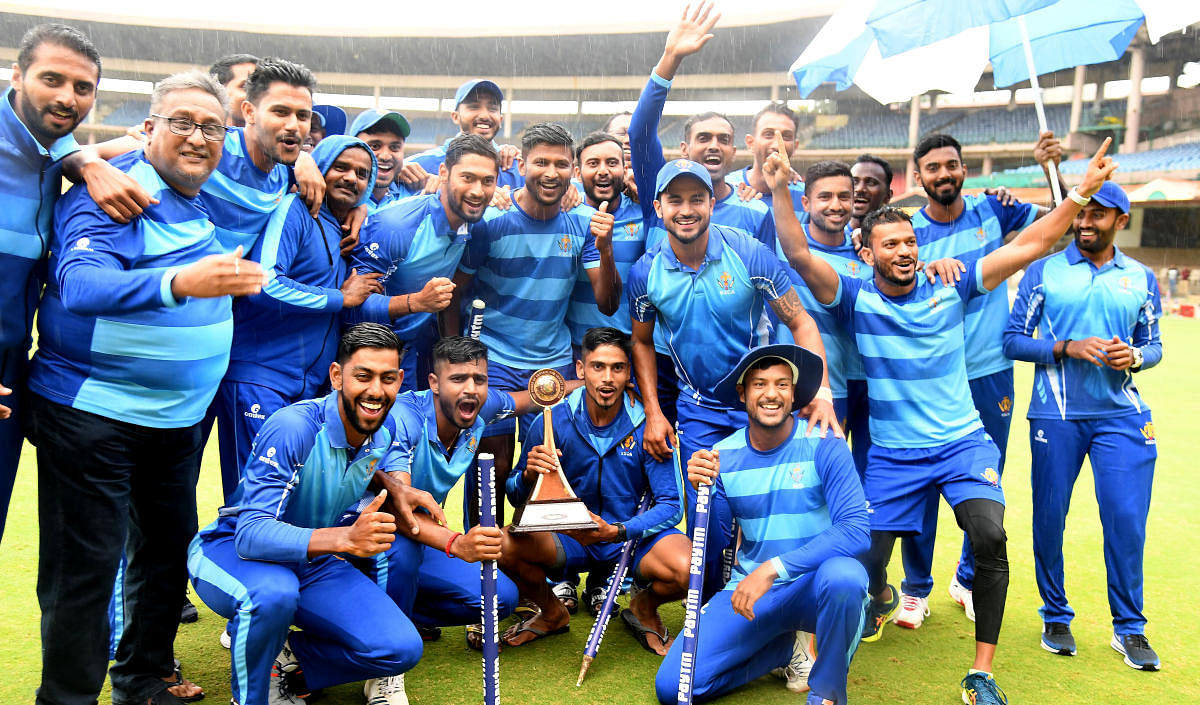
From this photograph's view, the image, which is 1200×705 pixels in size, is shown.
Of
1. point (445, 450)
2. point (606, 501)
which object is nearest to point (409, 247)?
point (445, 450)

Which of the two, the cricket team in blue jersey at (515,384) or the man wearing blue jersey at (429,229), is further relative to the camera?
the man wearing blue jersey at (429,229)

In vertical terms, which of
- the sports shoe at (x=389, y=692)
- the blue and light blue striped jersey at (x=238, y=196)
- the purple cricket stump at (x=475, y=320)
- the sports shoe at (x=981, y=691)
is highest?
the blue and light blue striped jersey at (x=238, y=196)

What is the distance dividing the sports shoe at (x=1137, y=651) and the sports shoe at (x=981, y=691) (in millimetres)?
947

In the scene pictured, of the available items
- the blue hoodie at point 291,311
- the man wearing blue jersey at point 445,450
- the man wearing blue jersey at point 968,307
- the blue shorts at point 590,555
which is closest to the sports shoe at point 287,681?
the man wearing blue jersey at point 445,450

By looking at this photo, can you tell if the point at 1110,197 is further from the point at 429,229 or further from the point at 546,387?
the point at 429,229

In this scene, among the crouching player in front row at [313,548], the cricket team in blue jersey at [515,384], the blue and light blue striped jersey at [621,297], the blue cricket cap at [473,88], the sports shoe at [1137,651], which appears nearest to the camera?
the cricket team in blue jersey at [515,384]

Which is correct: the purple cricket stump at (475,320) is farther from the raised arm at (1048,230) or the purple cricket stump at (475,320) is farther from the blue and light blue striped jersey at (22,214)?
the raised arm at (1048,230)

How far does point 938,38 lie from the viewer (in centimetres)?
569

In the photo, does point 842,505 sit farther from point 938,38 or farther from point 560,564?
point 938,38

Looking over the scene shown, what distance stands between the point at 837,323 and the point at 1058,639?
200 cm

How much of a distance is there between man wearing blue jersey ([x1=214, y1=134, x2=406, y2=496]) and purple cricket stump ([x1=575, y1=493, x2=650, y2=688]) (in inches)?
65.2

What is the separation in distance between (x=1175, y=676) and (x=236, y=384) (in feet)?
15.5

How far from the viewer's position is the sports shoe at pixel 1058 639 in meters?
4.83

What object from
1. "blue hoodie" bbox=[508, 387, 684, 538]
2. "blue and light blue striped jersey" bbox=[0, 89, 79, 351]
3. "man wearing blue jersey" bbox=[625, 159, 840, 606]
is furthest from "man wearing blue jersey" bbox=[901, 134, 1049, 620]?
"blue and light blue striped jersey" bbox=[0, 89, 79, 351]
